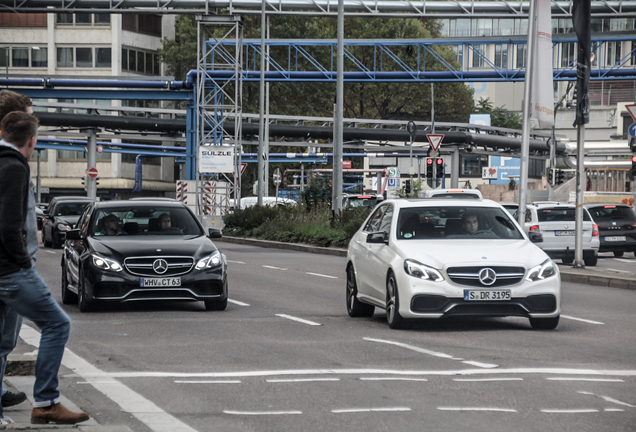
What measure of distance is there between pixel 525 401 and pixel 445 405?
1.84 feet

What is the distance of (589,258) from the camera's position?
2548 centimetres

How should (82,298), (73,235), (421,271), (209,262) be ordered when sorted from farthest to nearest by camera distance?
1. (73,235)
2. (209,262)
3. (82,298)
4. (421,271)

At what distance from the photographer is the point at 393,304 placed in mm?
11875

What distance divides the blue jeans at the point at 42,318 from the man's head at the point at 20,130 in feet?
2.23

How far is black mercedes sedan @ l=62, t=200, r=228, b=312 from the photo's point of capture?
13570mm

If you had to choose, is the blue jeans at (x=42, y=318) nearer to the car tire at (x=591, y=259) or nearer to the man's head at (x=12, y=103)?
the man's head at (x=12, y=103)

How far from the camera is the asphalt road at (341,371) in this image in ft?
22.3

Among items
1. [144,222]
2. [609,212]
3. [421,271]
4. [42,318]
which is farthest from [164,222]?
[609,212]

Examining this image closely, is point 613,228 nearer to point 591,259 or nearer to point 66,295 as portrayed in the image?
point 591,259

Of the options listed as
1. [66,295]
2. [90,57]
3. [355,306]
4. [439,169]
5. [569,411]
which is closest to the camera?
[569,411]

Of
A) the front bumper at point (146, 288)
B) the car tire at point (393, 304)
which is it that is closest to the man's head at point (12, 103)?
the car tire at point (393, 304)

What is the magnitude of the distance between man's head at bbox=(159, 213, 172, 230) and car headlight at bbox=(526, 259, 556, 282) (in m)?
5.30

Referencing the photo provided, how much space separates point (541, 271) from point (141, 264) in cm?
486

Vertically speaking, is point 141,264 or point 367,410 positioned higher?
point 141,264
